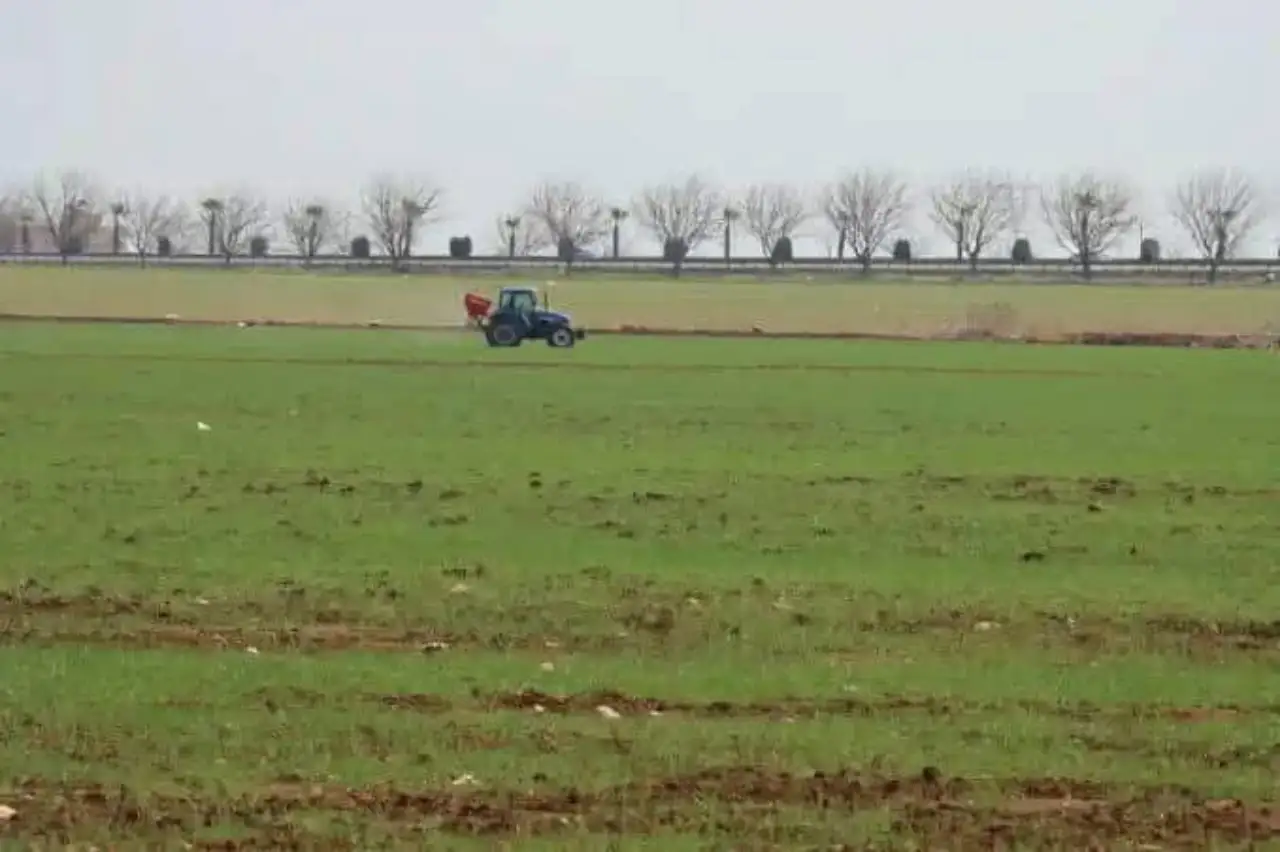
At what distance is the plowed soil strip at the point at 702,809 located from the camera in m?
9.63

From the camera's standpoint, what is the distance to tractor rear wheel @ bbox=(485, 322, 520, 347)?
2773 inches

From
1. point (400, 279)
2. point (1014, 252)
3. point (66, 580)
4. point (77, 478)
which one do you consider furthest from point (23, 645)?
point (1014, 252)

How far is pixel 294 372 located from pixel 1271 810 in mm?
41992

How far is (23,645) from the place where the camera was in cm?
1395

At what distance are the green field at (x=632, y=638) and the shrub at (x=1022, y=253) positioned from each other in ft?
424

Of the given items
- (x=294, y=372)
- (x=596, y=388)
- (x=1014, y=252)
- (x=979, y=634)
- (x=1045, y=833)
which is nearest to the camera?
(x=1045, y=833)

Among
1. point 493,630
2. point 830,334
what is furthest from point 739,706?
point 830,334

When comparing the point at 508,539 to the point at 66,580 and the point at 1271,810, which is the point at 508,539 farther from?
the point at 1271,810

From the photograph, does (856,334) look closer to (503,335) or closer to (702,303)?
(702,303)

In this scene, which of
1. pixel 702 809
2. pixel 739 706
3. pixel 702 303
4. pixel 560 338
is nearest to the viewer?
pixel 702 809

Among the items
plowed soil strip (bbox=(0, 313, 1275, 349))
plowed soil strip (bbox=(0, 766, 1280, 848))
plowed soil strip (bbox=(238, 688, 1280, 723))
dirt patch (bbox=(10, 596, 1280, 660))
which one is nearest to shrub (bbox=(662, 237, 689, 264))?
plowed soil strip (bbox=(0, 313, 1275, 349))

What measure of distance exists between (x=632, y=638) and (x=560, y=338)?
56.6 metres

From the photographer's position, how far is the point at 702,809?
10000mm

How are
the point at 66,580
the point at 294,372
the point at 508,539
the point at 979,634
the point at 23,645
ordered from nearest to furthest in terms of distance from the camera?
the point at 23,645 → the point at 979,634 → the point at 66,580 → the point at 508,539 → the point at 294,372
